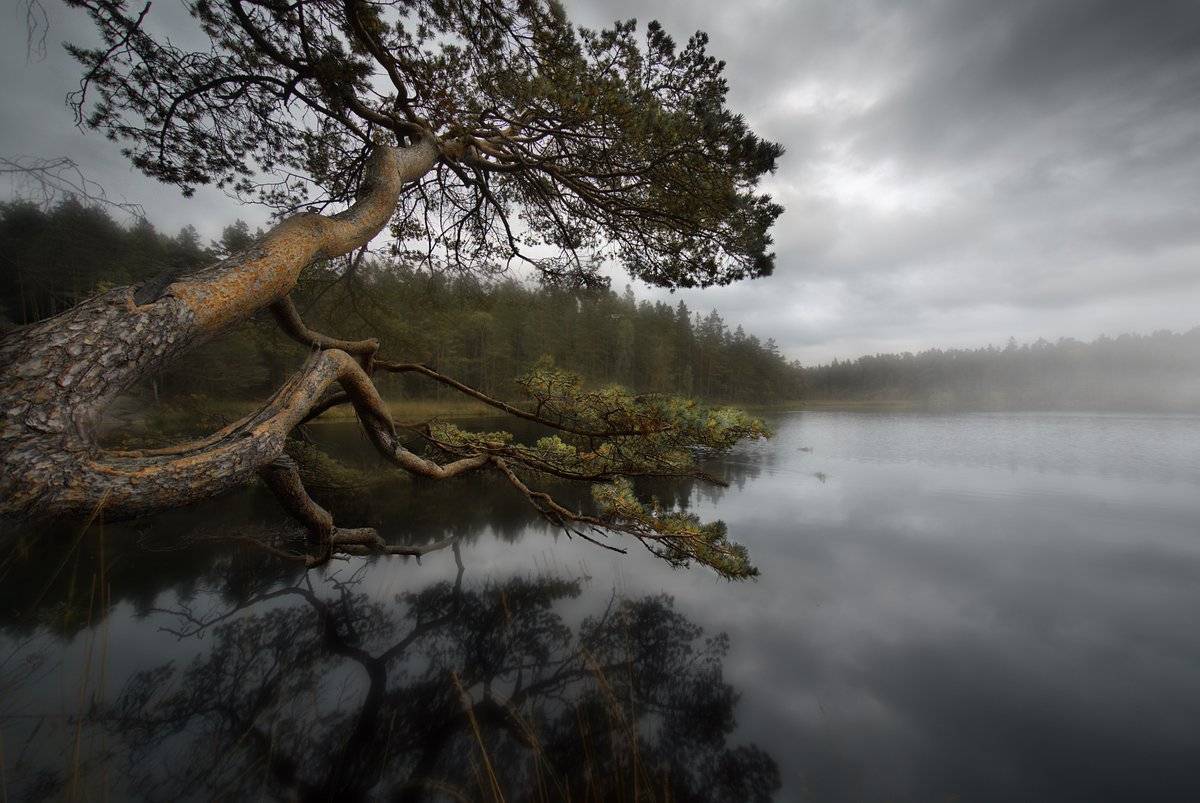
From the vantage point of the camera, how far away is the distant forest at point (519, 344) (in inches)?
86.8

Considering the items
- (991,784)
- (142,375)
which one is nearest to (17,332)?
(142,375)

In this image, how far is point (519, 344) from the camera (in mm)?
30531

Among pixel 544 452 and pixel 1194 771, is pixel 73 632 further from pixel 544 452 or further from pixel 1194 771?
pixel 1194 771

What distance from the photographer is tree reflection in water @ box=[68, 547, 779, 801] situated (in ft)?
9.78

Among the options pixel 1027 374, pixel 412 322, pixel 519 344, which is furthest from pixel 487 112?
pixel 1027 374

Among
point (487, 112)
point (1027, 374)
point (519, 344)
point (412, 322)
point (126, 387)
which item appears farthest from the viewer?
point (1027, 374)

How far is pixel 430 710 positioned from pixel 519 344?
28.3 m

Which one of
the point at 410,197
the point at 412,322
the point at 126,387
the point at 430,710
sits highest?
the point at 412,322

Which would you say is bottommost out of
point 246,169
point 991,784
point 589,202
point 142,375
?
point 991,784

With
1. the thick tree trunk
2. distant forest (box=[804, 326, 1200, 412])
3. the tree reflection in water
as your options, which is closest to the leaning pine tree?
the thick tree trunk

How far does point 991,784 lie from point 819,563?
441cm

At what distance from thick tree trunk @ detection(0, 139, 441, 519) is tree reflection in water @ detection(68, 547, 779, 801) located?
2470 millimetres

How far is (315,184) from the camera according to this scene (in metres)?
4.14

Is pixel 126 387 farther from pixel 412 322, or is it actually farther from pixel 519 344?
pixel 519 344
